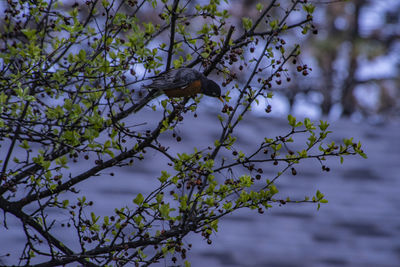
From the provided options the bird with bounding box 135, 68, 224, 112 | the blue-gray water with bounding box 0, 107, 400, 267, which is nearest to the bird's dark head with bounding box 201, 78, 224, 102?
the bird with bounding box 135, 68, 224, 112

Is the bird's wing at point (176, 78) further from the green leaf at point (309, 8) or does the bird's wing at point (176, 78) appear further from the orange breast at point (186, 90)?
the green leaf at point (309, 8)

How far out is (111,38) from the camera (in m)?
2.84

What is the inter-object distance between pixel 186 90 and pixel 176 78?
0.28 feet

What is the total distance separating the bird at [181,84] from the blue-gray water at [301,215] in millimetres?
2114

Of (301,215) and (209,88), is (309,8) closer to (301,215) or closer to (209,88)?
(209,88)

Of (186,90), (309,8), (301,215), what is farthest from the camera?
(301,215)

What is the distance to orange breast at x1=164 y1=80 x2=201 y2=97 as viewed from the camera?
9.29 ft

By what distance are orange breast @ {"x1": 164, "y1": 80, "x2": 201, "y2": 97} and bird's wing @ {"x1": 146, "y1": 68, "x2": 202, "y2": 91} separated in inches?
0.9

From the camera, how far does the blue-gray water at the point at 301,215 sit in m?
4.91

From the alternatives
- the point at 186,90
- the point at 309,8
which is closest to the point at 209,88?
the point at 186,90

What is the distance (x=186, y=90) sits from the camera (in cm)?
284

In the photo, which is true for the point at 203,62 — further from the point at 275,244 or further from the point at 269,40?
the point at 275,244

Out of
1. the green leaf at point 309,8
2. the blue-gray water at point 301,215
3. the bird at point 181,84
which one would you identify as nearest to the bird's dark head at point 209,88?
the bird at point 181,84

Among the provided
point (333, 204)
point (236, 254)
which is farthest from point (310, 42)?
point (236, 254)
